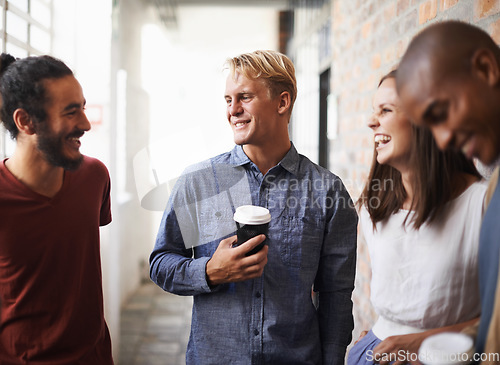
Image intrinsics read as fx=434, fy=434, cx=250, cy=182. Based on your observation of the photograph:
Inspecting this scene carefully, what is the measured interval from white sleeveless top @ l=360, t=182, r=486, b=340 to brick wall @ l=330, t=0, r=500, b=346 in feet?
1.86

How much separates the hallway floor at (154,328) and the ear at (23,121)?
186 cm

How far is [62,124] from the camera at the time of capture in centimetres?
78

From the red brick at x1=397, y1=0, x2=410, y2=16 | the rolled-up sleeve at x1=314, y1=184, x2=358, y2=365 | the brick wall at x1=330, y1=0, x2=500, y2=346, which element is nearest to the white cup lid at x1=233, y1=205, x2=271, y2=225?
the rolled-up sleeve at x1=314, y1=184, x2=358, y2=365

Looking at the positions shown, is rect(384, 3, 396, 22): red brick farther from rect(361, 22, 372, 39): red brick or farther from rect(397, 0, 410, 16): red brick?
rect(361, 22, 372, 39): red brick

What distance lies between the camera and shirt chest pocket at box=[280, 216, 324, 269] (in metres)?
1.10

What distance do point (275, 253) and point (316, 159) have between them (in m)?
1.87

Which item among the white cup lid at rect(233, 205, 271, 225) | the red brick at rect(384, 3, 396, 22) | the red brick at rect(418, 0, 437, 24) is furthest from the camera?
the red brick at rect(384, 3, 396, 22)

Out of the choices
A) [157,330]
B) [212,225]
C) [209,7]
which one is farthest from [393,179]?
[157,330]

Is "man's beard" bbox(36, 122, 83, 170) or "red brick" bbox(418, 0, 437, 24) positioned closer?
"man's beard" bbox(36, 122, 83, 170)

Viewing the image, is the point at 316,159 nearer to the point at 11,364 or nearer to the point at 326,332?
the point at 326,332

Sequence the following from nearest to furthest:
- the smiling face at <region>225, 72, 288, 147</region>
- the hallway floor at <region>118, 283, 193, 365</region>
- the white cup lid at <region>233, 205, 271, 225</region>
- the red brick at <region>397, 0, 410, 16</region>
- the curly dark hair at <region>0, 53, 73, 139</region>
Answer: the curly dark hair at <region>0, 53, 73, 139</region>
the white cup lid at <region>233, 205, 271, 225</region>
the smiling face at <region>225, 72, 288, 147</region>
the red brick at <region>397, 0, 410, 16</region>
the hallway floor at <region>118, 283, 193, 365</region>

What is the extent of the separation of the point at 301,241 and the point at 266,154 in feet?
0.81

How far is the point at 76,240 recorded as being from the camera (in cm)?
83

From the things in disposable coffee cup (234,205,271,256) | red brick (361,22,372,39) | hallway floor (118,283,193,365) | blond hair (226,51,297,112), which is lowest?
hallway floor (118,283,193,365)
